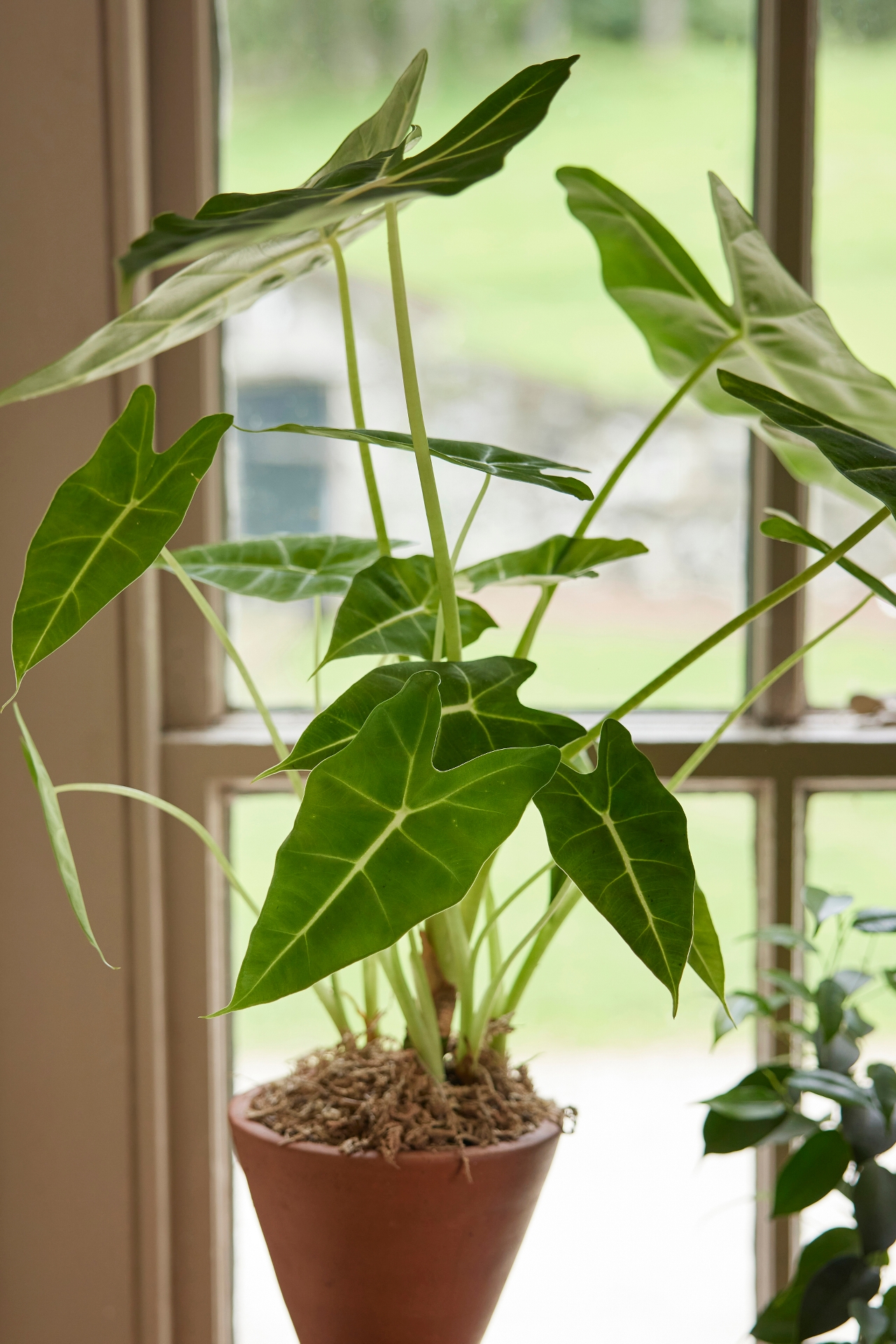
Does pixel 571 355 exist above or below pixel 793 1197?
above

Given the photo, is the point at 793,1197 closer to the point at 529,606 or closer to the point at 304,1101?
the point at 304,1101

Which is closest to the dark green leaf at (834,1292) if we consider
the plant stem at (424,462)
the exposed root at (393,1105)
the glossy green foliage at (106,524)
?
the exposed root at (393,1105)

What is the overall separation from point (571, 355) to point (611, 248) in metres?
0.31

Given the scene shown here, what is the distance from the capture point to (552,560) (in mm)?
797

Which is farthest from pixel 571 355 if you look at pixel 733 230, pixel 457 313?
pixel 733 230

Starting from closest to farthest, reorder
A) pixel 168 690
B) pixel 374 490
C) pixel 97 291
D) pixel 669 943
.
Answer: pixel 669 943
pixel 374 490
pixel 97 291
pixel 168 690

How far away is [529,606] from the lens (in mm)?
1189

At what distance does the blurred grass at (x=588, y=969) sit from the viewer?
1.18 m

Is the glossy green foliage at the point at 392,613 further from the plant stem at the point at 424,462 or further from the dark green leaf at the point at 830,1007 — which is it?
the dark green leaf at the point at 830,1007

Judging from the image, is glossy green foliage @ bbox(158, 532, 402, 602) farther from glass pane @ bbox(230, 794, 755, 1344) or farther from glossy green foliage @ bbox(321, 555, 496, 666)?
glass pane @ bbox(230, 794, 755, 1344)

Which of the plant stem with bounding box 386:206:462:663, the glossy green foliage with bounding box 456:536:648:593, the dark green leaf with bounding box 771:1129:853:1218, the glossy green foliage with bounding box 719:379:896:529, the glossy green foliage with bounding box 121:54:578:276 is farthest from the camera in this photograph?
the dark green leaf with bounding box 771:1129:853:1218

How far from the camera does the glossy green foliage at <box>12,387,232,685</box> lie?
64cm

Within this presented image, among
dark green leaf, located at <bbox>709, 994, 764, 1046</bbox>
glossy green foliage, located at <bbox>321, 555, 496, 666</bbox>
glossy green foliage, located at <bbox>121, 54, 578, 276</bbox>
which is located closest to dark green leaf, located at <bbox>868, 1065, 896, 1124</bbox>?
dark green leaf, located at <bbox>709, 994, 764, 1046</bbox>

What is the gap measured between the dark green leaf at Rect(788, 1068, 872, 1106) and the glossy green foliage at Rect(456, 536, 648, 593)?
0.47m
